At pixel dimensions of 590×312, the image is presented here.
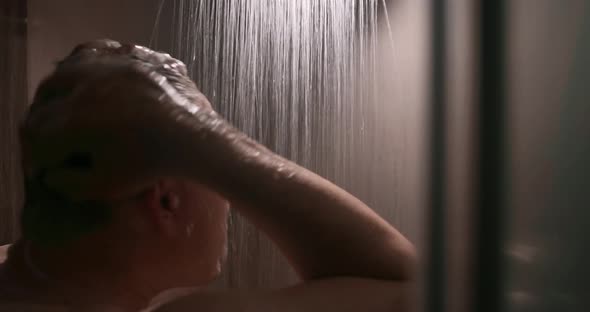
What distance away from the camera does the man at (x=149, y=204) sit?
0.45 meters

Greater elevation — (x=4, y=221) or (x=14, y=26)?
(x=14, y=26)

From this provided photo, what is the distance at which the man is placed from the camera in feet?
1.47

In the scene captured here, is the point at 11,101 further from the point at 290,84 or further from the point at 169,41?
the point at 290,84

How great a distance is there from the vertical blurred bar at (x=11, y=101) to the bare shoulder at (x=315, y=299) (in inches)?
15.4

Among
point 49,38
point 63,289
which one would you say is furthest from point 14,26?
point 63,289

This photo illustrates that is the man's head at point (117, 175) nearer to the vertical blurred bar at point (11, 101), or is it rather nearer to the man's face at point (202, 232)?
the man's face at point (202, 232)

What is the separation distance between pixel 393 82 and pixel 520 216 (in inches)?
19.1

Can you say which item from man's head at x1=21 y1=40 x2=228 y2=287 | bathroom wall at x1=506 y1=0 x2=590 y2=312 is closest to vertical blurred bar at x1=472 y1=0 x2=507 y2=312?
bathroom wall at x1=506 y1=0 x2=590 y2=312

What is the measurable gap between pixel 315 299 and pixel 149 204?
0.58 feet

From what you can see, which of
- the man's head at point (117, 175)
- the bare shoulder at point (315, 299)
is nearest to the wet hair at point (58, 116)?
the man's head at point (117, 175)

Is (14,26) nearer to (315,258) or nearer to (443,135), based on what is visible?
(315,258)

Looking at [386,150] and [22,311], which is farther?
[386,150]

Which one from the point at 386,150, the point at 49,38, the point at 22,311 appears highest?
the point at 49,38

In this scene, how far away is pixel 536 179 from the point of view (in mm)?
278
